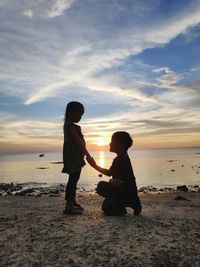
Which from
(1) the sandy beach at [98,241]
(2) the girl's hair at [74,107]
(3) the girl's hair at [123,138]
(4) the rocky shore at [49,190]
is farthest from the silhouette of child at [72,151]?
(4) the rocky shore at [49,190]

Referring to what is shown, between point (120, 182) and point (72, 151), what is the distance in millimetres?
1611

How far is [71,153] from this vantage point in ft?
28.7

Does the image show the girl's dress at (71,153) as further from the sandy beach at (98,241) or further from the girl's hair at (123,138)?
the sandy beach at (98,241)

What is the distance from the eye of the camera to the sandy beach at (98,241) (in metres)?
5.12

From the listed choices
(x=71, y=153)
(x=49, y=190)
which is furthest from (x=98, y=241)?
(x=49, y=190)

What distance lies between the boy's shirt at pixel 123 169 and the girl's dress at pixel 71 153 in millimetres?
1002

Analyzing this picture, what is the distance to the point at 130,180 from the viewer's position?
8.29m

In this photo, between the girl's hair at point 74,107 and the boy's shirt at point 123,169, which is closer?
the boy's shirt at point 123,169

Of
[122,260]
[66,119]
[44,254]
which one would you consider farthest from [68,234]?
[66,119]

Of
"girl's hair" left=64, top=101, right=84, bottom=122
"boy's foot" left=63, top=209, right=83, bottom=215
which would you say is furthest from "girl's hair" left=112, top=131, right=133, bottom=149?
"boy's foot" left=63, top=209, right=83, bottom=215

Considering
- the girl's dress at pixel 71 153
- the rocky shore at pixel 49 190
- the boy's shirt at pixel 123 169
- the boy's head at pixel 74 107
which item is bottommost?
the rocky shore at pixel 49 190

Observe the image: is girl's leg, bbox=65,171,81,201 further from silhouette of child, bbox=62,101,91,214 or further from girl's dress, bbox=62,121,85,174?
girl's dress, bbox=62,121,85,174

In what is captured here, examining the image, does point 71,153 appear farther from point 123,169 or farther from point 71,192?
point 123,169

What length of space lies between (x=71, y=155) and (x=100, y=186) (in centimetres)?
117
